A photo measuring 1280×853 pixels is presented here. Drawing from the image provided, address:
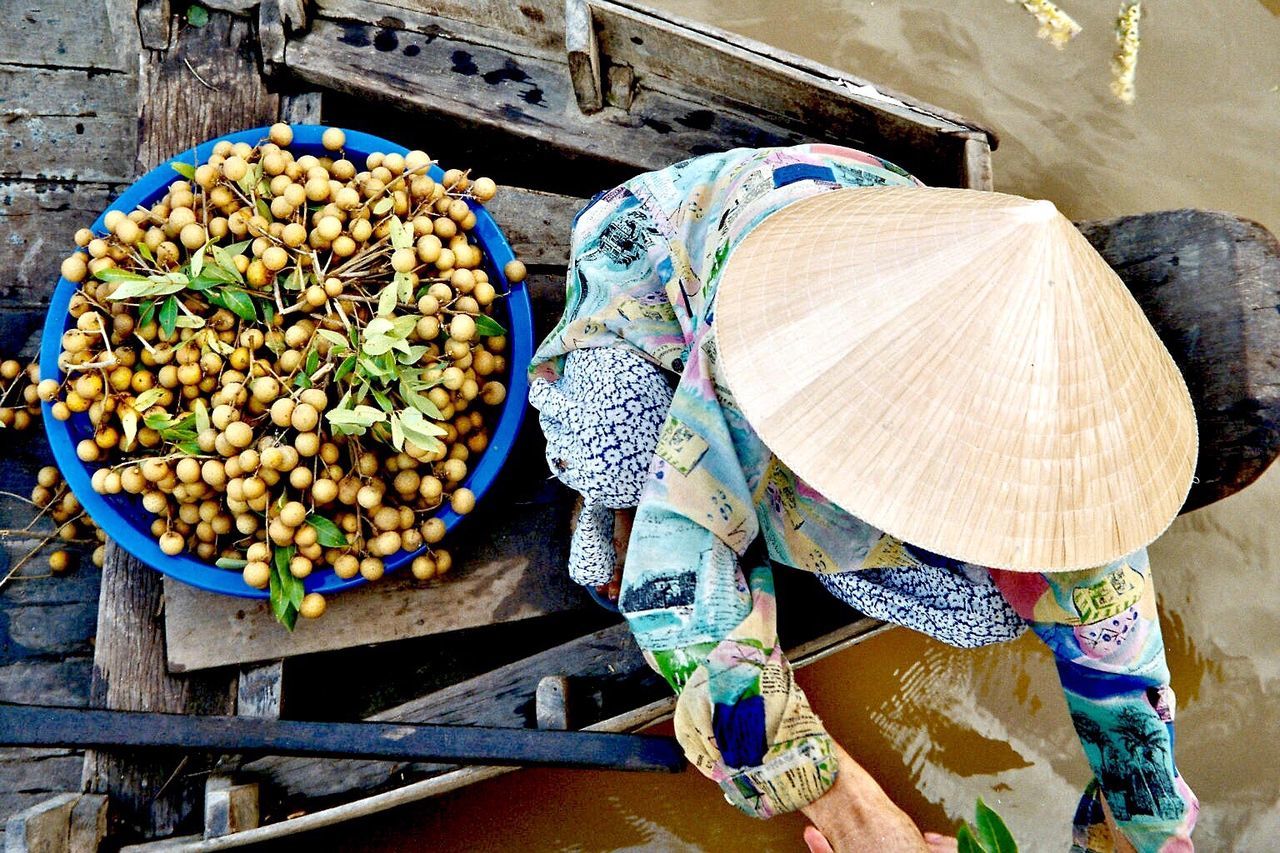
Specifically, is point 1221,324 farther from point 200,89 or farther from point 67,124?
point 67,124

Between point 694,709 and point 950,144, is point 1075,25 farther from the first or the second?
point 694,709

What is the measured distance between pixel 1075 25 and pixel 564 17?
1.35m

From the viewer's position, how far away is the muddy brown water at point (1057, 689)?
5.78ft

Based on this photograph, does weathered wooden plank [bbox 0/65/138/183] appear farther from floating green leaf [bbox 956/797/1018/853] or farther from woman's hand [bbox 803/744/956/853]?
floating green leaf [bbox 956/797/1018/853]

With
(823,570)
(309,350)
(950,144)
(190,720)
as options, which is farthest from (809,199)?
(190,720)

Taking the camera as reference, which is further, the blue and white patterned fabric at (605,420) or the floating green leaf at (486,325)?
the floating green leaf at (486,325)

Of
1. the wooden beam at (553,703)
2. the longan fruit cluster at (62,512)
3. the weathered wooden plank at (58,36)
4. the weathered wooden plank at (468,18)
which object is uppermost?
the weathered wooden plank at (468,18)

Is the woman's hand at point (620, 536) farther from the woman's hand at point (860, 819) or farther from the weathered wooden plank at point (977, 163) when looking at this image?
the weathered wooden plank at point (977, 163)

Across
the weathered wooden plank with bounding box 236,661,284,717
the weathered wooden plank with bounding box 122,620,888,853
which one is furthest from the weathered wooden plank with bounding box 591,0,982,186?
the weathered wooden plank with bounding box 236,661,284,717

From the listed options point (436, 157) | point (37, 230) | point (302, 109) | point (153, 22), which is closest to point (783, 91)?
point (436, 157)

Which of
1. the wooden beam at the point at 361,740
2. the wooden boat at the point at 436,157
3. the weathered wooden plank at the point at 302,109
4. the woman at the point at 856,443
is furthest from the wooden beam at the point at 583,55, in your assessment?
the wooden beam at the point at 361,740

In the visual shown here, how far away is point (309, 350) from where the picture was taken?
129 centimetres

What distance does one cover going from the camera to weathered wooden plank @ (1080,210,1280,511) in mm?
986

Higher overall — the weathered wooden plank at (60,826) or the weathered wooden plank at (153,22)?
the weathered wooden plank at (153,22)
